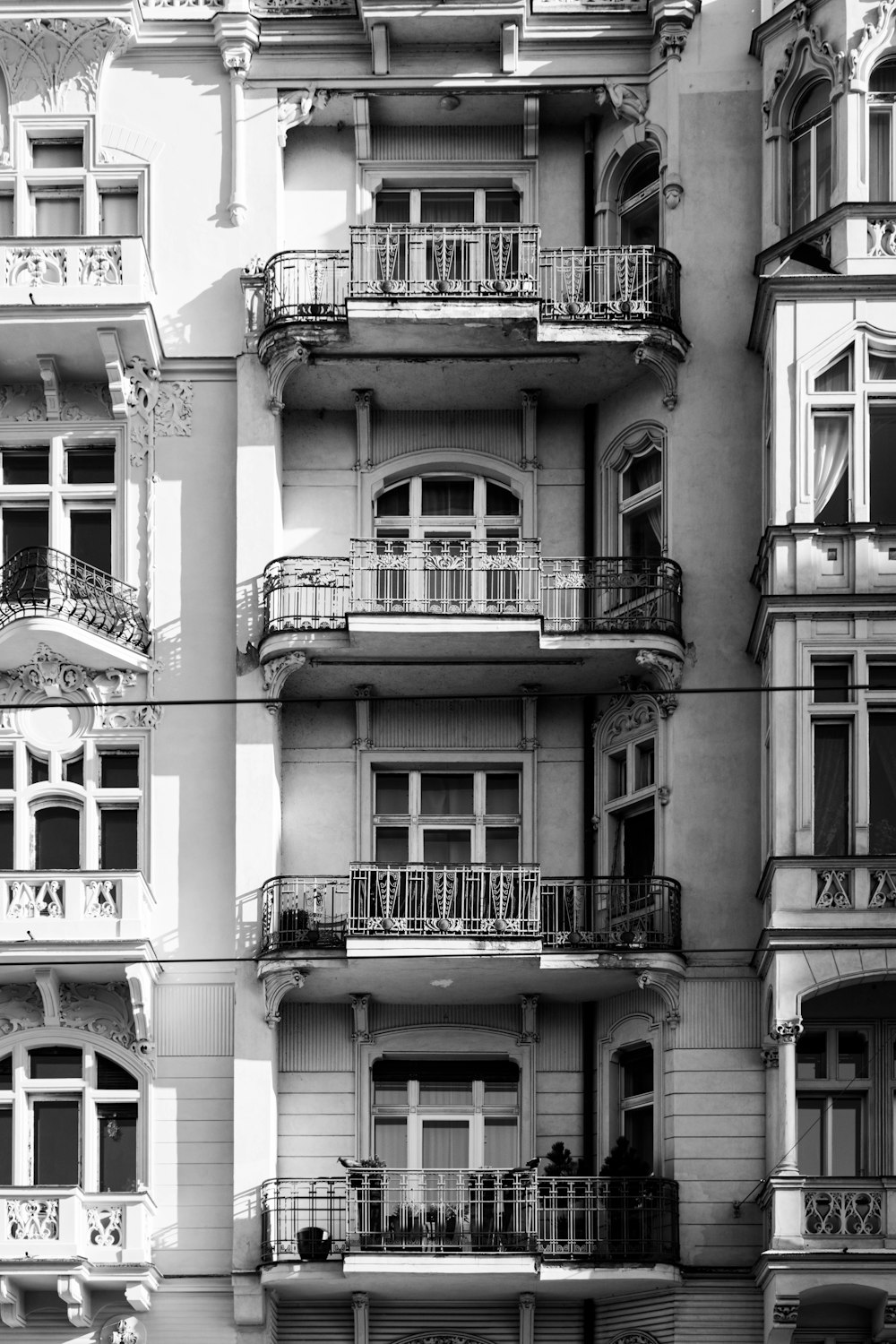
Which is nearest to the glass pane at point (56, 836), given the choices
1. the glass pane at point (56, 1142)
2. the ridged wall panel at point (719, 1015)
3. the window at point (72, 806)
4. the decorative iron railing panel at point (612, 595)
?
the window at point (72, 806)

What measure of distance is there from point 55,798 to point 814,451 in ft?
33.9

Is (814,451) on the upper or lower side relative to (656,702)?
upper

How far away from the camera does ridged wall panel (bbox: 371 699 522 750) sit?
37.1 m

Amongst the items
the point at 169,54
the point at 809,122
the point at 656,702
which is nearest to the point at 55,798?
the point at 656,702

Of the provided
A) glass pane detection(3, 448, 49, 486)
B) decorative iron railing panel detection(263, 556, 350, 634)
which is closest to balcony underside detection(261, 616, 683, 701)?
decorative iron railing panel detection(263, 556, 350, 634)

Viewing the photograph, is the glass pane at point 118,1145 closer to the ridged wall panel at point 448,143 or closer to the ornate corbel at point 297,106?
the ornate corbel at point 297,106

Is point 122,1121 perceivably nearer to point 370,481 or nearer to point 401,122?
point 370,481

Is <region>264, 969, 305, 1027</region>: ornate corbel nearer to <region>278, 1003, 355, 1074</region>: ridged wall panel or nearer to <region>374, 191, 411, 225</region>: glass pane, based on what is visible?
<region>278, 1003, 355, 1074</region>: ridged wall panel

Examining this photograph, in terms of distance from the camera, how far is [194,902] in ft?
118

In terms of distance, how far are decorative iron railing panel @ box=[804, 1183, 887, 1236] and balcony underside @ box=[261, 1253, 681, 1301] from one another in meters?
1.84

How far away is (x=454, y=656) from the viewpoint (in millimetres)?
36219

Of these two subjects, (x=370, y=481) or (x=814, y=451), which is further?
(x=370, y=481)

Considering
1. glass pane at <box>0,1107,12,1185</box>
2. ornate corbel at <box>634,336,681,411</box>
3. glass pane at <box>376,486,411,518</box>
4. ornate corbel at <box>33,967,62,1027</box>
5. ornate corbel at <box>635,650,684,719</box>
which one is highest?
ornate corbel at <box>634,336,681,411</box>

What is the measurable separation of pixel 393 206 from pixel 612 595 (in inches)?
246
